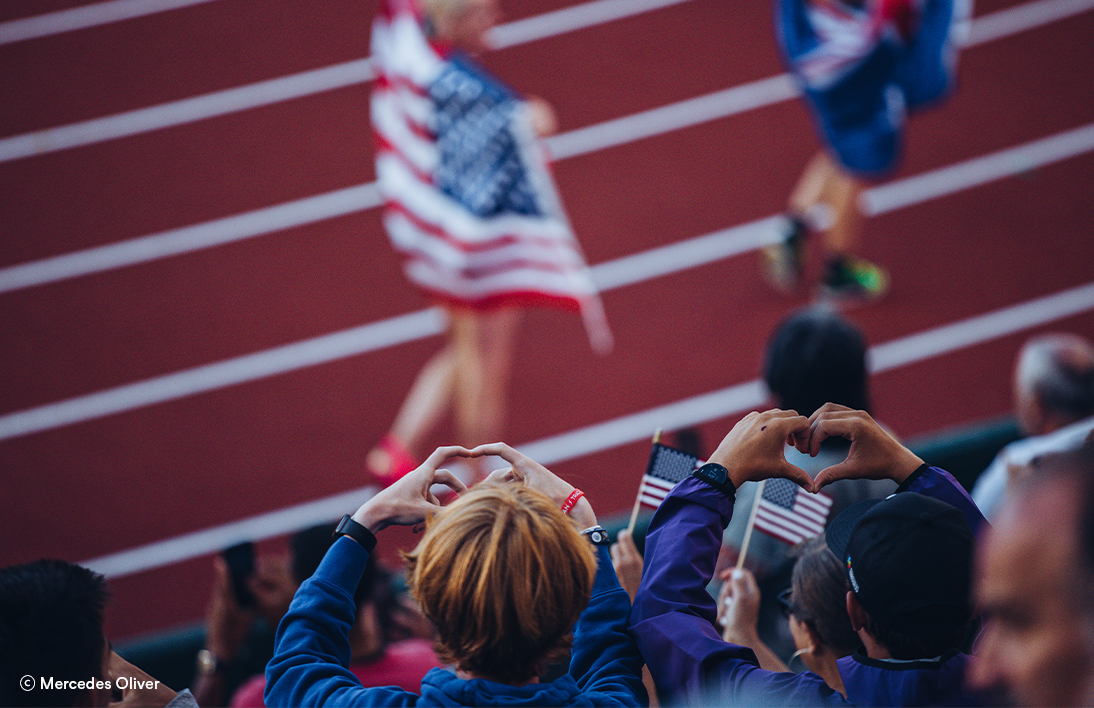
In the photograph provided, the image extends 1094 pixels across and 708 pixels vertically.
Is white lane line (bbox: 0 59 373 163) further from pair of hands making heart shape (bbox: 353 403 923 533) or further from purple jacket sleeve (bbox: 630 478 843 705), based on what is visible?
purple jacket sleeve (bbox: 630 478 843 705)

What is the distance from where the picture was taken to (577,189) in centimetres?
720

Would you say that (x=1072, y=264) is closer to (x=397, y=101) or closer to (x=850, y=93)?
(x=850, y=93)

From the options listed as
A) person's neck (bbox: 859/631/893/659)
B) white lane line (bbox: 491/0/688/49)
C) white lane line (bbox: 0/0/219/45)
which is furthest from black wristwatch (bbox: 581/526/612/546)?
white lane line (bbox: 0/0/219/45)

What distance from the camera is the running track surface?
5297 mm

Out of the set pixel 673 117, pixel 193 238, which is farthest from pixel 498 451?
pixel 673 117

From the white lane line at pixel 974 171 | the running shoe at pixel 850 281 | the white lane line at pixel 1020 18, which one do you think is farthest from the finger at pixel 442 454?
the white lane line at pixel 1020 18

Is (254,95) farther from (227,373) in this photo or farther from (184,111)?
(227,373)

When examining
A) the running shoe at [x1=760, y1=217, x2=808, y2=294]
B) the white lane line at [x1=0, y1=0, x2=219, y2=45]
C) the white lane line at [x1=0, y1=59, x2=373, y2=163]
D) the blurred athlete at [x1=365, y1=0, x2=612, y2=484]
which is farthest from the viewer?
the white lane line at [x1=0, y1=0, x2=219, y2=45]

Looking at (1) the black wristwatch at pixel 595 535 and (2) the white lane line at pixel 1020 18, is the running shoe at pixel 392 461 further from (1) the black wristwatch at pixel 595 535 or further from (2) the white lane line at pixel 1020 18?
(2) the white lane line at pixel 1020 18

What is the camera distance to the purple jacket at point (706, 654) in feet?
5.02

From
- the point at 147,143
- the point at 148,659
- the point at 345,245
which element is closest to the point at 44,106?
the point at 147,143

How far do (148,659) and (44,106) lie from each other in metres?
5.79

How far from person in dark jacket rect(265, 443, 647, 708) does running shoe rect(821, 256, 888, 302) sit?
481cm

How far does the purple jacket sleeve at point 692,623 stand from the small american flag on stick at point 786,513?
587mm
